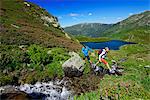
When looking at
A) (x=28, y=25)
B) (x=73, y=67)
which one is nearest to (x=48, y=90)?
(x=73, y=67)

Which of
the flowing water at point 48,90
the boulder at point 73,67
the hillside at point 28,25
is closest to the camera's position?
the flowing water at point 48,90

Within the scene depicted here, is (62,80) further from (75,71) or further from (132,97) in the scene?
(132,97)

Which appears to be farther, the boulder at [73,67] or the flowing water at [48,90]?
the boulder at [73,67]

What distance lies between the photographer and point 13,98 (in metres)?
18.3

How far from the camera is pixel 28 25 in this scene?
4584 centimetres

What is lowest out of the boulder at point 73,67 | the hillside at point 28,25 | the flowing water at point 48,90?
the flowing water at point 48,90

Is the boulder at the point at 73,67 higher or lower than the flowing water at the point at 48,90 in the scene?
higher

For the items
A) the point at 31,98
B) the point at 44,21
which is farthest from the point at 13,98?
the point at 44,21

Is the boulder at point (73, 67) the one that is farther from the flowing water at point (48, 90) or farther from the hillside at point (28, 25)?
the hillside at point (28, 25)

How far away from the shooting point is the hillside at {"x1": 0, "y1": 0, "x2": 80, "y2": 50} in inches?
1321

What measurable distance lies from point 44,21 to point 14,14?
26.0 feet

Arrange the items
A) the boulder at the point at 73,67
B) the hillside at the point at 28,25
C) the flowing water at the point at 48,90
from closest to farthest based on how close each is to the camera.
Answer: the flowing water at the point at 48,90 < the boulder at the point at 73,67 < the hillside at the point at 28,25

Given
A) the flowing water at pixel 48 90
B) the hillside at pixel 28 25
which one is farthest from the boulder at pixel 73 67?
the hillside at pixel 28 25

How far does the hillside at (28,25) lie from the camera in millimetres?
33553
